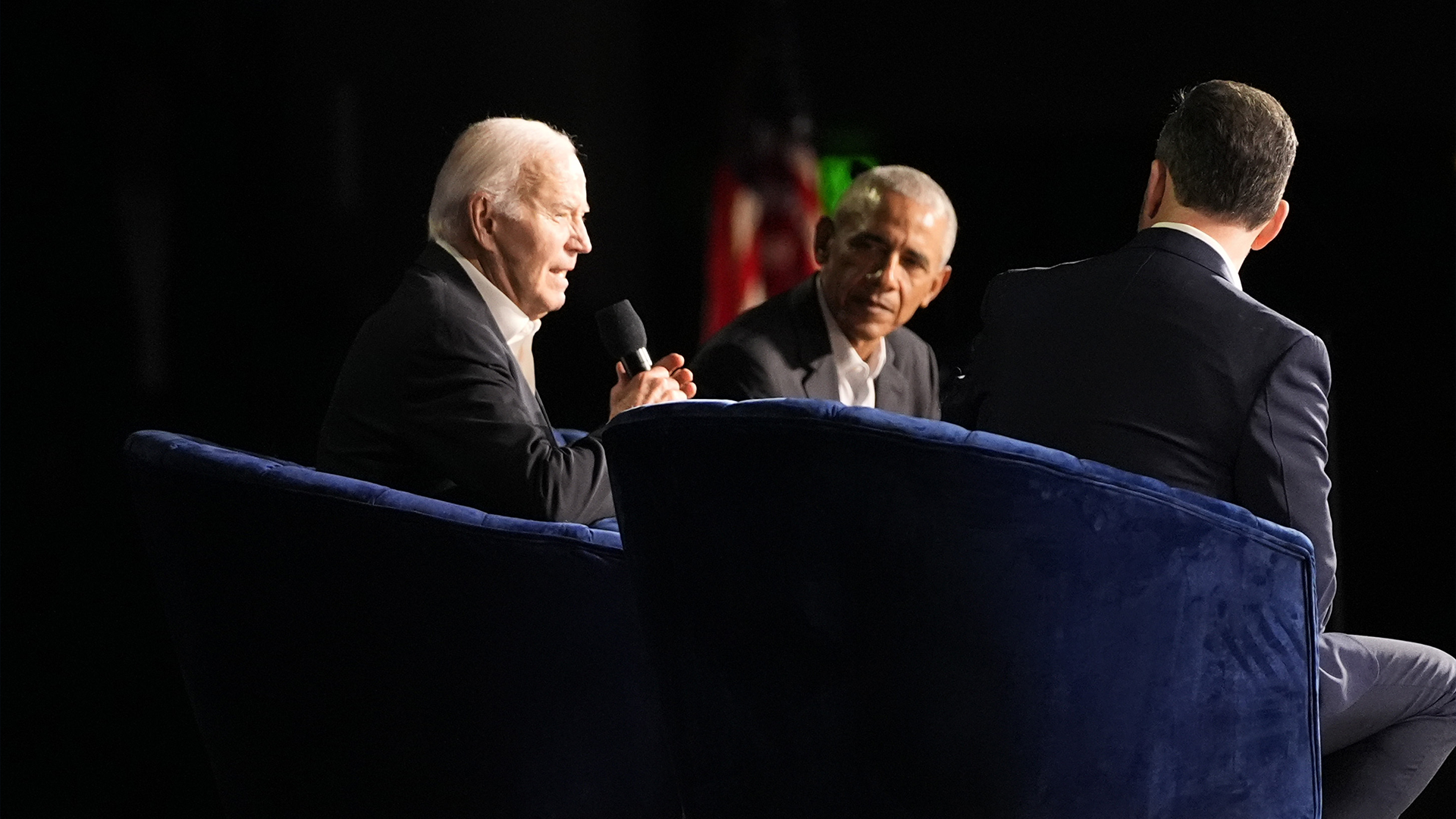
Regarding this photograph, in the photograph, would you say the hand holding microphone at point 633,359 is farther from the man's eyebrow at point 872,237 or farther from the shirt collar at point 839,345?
the man's eyebrow at point 872,237

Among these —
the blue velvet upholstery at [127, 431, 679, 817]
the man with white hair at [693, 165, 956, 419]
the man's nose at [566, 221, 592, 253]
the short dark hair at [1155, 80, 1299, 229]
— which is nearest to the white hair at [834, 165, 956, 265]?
the man with white hair at [693, 165, 956, 419]

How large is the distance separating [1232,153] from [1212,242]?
0.10 meters

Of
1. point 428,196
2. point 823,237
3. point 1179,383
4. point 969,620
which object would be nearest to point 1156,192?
point 1179,383

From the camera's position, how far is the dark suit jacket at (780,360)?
101 inches

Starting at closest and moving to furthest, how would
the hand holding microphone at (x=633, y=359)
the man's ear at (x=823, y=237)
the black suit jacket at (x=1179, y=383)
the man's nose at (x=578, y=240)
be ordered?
the black suit jacket at (x=1179, y=383) < the hand holding microphone at (x=633, y=359) < the man's nose at (x=578, y=240) < the man's ear at (x=823, y=237)

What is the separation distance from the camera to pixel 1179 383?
4.98 ft

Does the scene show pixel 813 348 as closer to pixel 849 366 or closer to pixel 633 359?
pixel 849 366

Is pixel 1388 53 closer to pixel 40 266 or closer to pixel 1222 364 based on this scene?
pixel 1222 364

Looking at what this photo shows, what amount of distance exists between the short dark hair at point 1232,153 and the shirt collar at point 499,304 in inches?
39.7

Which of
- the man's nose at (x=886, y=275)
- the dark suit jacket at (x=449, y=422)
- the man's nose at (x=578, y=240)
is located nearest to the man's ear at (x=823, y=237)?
the man's nose at (x=886, y=275)

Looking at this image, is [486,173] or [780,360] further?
[780,360]

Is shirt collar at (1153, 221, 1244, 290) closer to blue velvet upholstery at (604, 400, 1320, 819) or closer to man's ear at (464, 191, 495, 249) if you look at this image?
blue velvet upholstery at (604, 400, 1320, 819)

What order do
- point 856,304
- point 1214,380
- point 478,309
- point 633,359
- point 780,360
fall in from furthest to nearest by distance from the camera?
point 856,304
point 780,360
point 633,359
point 478,309
point 1214,380

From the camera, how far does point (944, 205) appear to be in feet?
9.29
